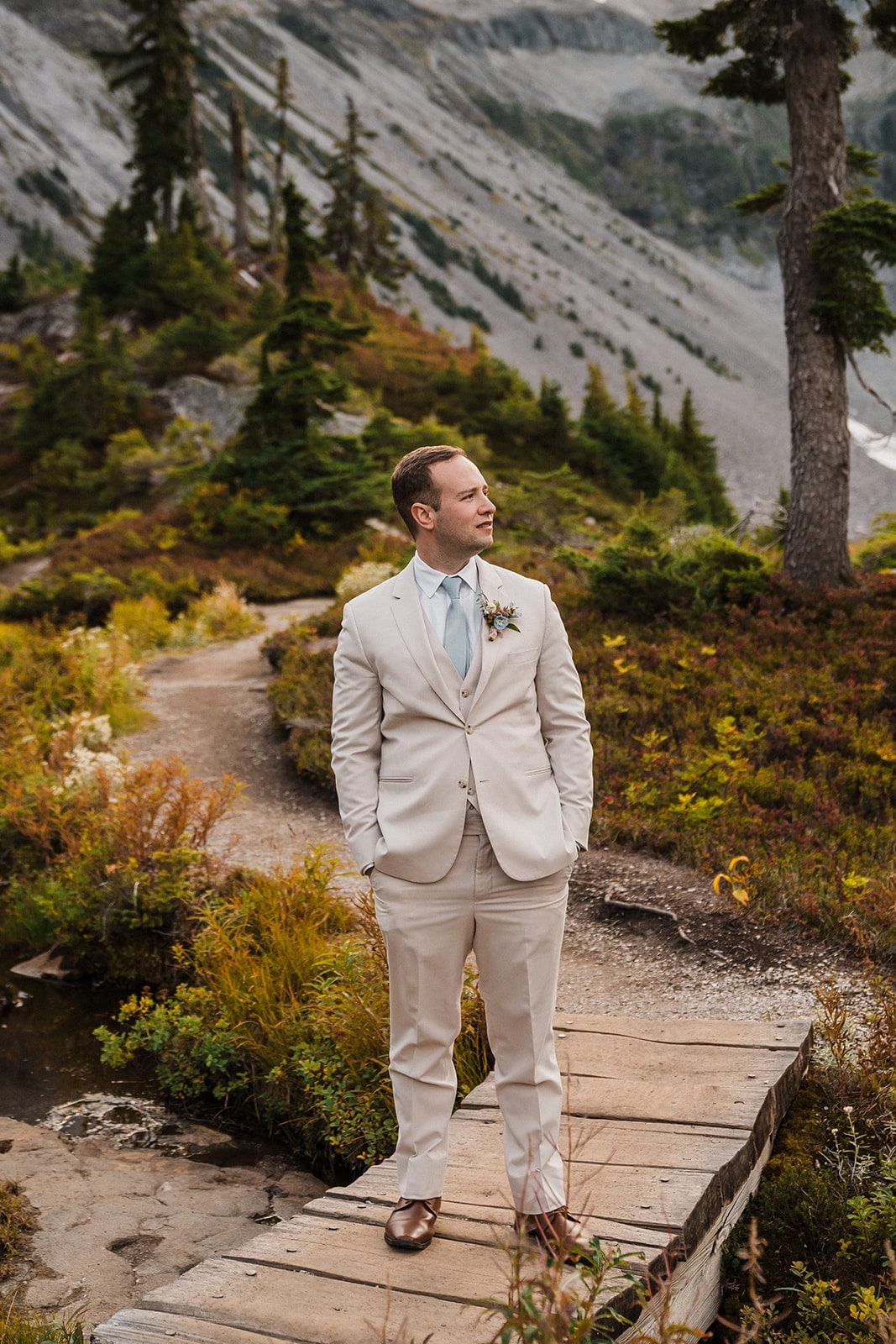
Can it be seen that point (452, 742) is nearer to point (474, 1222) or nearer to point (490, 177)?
point (474, 1222)

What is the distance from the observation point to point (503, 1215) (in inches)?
122

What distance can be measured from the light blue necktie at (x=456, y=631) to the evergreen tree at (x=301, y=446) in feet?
49.4

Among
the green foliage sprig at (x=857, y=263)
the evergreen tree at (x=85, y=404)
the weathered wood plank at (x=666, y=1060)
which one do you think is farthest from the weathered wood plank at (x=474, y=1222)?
the evergreen tree at (x=85, y=404)

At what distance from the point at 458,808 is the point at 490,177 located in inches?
4279

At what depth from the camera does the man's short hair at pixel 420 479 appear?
2.89 meters

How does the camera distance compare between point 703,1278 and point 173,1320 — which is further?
point 703,1278

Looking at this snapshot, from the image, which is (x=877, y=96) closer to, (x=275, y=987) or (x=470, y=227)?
(x=470, y=227)

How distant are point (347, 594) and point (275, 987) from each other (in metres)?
8.30

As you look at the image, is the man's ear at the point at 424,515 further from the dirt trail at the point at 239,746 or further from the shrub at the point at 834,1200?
the dirt trail at the point at 239,746

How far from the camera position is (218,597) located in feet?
49.6

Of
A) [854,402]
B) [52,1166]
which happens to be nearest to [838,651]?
[52,1166]

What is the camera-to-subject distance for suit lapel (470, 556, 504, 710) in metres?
2.84

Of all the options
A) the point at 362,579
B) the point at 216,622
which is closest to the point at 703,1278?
the point at 362,579

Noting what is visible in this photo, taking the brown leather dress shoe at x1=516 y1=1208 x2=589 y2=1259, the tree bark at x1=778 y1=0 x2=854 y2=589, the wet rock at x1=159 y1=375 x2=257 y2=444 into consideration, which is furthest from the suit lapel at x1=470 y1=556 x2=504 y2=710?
the wet rock at x1=159 y1=375 x2=257 y2=444
